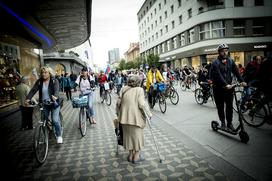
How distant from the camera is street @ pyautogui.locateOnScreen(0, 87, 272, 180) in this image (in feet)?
11.6

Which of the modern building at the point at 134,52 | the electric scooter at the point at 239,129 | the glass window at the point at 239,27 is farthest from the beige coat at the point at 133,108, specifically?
the modern building at the point at 134,52

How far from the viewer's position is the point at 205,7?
27906 millimetres

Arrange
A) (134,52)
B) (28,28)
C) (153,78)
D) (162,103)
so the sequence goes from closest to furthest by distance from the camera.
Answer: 1. (162,103)
2. (153,78)
3. (28,28)
4. (134,52)

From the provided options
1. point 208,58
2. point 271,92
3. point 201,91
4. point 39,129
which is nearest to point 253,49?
point 208,58

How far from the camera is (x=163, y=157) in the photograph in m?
4.22

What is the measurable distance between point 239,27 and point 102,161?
29.3 m

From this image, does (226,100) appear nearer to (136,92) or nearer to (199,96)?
(136,92)

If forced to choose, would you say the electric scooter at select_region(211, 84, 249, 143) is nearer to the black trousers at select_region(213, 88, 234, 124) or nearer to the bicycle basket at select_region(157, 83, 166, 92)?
the black trousers at select_region(213, 88, 234, 124)

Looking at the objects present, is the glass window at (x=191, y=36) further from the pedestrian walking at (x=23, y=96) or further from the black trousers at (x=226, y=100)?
the pedestrian walking at (x=23, y=96)

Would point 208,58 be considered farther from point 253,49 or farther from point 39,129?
point 39,129

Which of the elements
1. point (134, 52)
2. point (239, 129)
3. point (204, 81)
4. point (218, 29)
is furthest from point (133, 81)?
point (134, 52)

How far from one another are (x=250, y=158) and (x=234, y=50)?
88.7 feet

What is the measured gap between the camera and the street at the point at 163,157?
11.6 ft

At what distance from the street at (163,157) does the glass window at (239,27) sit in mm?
25520
